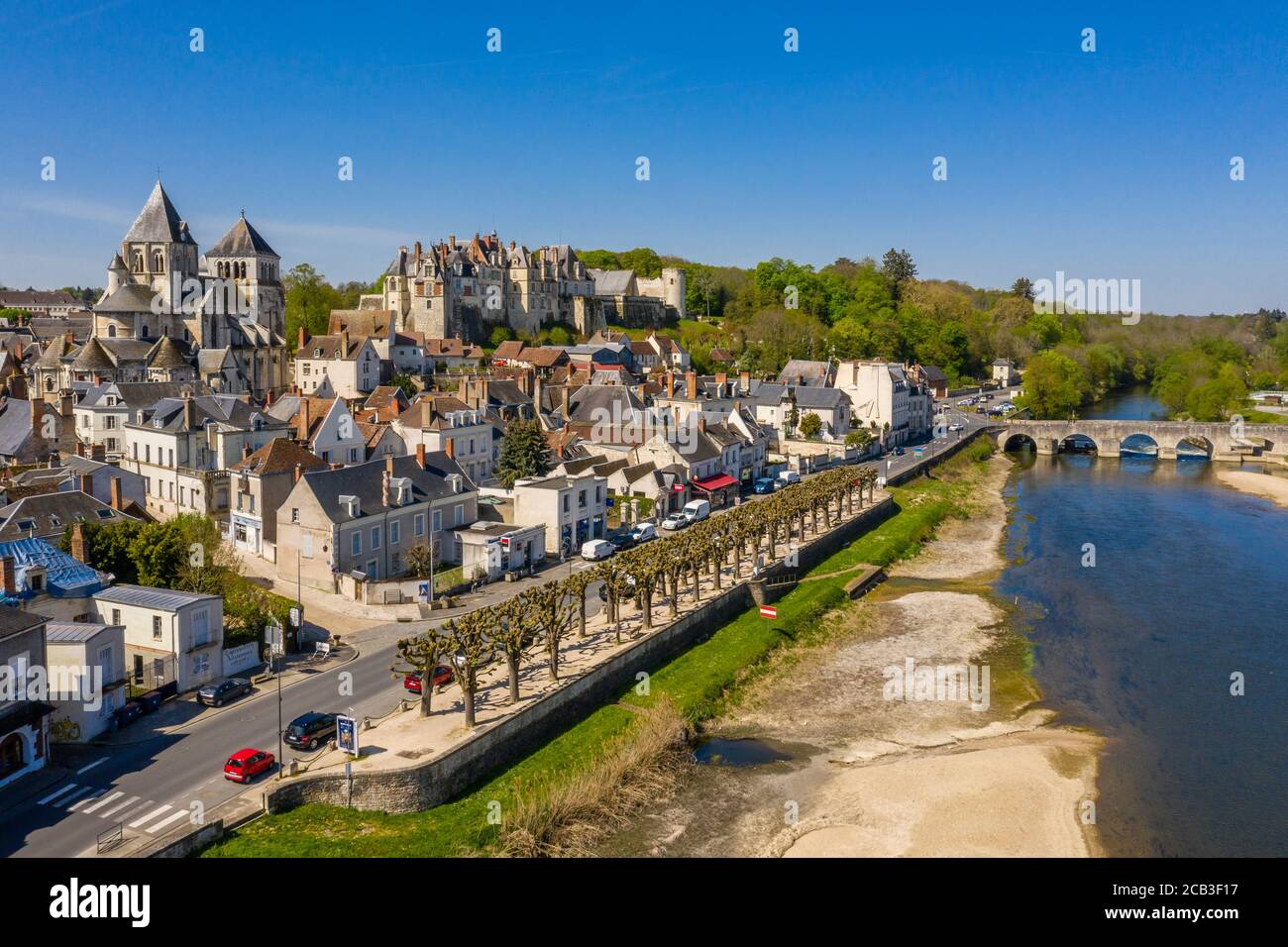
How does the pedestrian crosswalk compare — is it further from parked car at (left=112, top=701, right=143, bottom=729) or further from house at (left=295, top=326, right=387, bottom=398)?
house at (left=295, top=326, right=387, bottom=398)

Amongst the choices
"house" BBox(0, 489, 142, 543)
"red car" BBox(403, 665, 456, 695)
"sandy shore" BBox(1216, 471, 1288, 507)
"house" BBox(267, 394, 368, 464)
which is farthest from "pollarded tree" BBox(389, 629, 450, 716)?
"sandy shore" BBox(1216, 471, 1288, 507)

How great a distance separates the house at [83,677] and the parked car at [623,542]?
21.6m

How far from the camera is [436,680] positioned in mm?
26906

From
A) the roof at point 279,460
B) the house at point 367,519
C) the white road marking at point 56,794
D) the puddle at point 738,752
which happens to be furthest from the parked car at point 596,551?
the white road marking at point 56,794

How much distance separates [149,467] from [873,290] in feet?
316

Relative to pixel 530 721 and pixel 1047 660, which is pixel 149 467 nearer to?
pixel 530 721

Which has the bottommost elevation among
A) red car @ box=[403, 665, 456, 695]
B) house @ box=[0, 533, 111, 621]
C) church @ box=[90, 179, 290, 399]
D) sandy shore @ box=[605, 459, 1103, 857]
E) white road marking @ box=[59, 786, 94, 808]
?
sandy shore @ box=[605, 459, 1103, 857]

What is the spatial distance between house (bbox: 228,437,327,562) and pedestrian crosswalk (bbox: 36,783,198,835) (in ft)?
56.9

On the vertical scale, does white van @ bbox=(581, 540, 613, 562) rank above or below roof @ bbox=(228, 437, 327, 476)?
below

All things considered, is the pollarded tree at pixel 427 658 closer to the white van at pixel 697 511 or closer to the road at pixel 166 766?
the road at pixel 166 766

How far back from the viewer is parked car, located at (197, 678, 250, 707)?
2555 centimetres

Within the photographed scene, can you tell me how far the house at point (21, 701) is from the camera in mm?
21047

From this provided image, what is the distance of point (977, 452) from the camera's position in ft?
258
